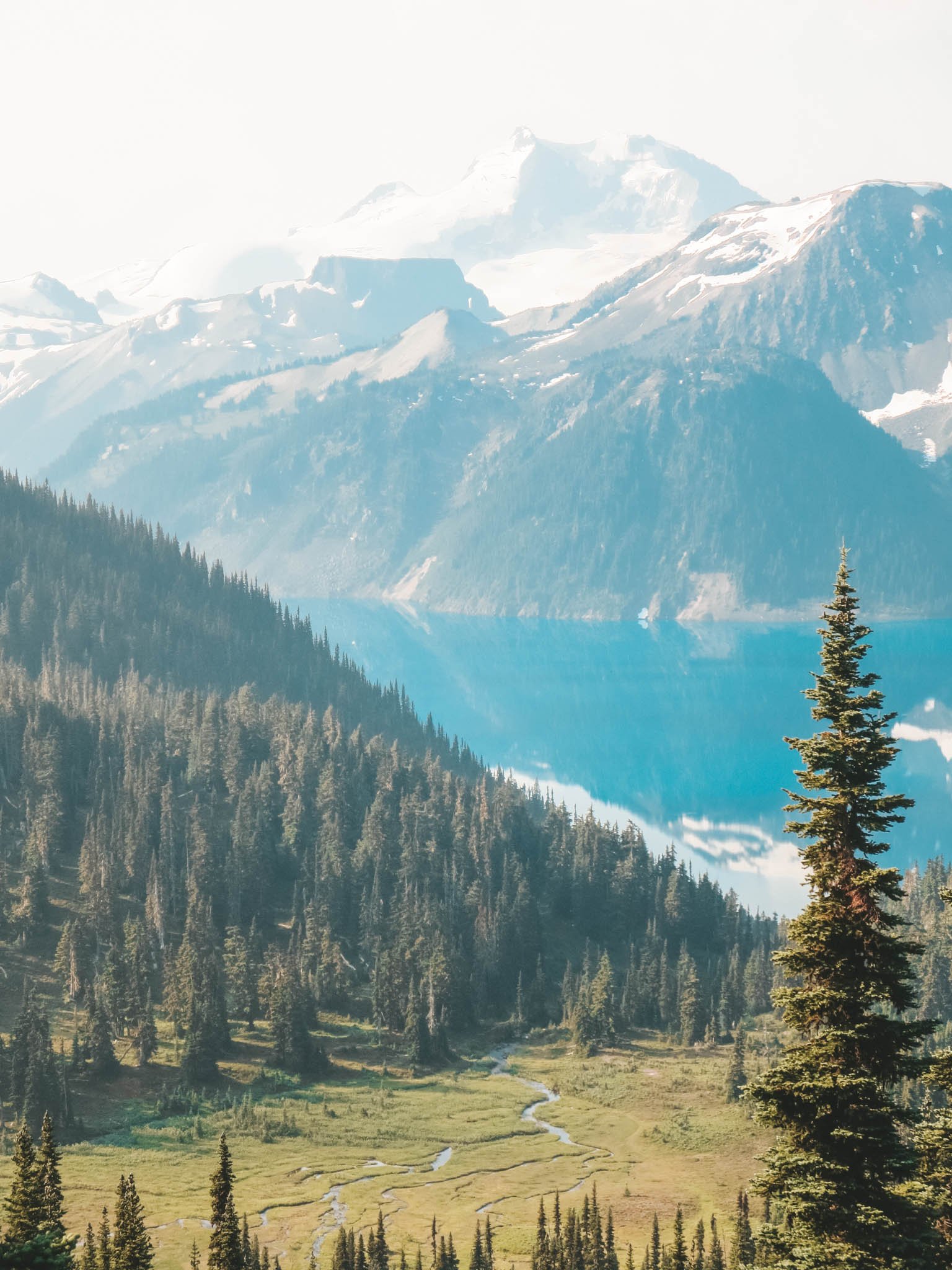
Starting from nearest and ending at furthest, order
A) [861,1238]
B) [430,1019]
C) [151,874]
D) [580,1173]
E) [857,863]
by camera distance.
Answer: [861,1238] → [857,863] → [580,1173] → [430,1019] → [151,874]

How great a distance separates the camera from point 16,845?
18850 centimetres

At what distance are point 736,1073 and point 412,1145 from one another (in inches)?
1330

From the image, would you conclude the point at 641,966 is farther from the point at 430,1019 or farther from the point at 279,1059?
the point at 279,1059

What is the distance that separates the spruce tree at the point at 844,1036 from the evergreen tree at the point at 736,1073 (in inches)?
4081

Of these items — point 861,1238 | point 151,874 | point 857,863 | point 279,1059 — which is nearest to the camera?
point 861,1238

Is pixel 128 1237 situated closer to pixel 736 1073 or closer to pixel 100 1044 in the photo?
pixel 100 1044

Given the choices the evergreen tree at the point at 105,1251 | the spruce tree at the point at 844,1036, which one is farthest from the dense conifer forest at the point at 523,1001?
the evergreen tree at the point at 105,1251

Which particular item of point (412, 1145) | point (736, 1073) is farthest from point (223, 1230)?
point (736, 1073)

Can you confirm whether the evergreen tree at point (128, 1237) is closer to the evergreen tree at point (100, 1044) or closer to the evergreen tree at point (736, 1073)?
the evergreen tree at point (100, 1044)

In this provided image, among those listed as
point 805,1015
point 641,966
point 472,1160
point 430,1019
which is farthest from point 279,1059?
point 805,1015

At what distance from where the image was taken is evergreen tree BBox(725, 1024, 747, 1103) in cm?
13975

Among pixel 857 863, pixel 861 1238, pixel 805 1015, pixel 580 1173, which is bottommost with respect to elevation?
pixel 580 1173

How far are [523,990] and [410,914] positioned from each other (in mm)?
17756

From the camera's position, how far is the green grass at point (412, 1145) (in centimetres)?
10600
